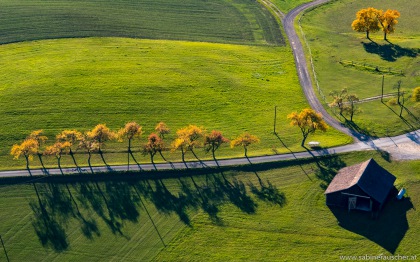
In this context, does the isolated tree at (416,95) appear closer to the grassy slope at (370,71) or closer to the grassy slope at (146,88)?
the grassy slope at (370,71)

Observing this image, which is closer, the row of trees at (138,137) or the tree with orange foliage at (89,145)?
the row of trees at (138,137)

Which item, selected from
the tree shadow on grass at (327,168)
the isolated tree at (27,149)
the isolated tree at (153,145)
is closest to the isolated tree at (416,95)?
the tree shadow on grass at (327,168)

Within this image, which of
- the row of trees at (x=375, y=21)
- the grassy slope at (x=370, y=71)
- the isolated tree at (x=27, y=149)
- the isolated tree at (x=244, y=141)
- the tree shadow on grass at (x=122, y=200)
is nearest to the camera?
the tree shadow on grass at (x=122, y=200)

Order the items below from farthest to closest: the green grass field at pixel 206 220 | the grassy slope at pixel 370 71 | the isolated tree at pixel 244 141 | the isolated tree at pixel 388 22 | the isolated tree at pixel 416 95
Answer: the isolated tree at pixel 388 22 → the isolated tree at pixel 416 95 → the grassy slope at pixel 370 71 → the isolated tree at pixel 244 141 → the green grass field at pixel 206 220

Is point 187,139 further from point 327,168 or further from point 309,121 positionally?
point 327,168

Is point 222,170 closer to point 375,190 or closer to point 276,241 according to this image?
point 276,241

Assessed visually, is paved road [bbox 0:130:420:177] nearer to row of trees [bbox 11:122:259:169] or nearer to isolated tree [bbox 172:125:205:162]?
row of trees [bbox 11:122:259:169]

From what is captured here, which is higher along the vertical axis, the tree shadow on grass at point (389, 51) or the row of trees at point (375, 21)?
the row of trees at point (375, 21)

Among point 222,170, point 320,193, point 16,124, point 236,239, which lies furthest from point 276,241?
point 16,124
